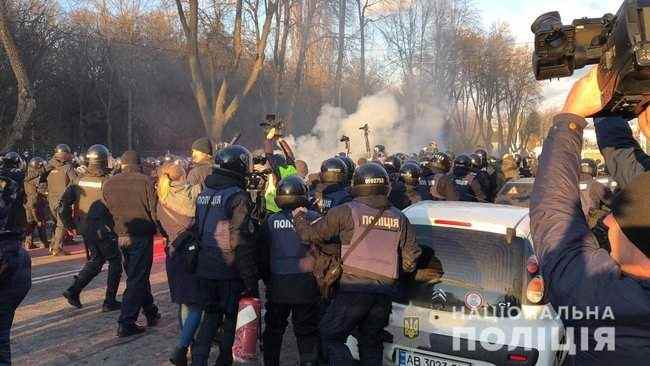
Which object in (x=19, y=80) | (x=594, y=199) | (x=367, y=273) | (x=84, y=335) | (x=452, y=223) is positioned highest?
(x=19, y=80)

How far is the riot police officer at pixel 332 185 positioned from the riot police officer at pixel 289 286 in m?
1.37

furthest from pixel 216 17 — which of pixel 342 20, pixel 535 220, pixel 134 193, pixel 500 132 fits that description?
pixel 500 132

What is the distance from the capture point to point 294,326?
4.71 meters

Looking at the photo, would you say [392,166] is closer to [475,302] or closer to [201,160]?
[201,160]

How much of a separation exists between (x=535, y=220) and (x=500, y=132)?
170 feet

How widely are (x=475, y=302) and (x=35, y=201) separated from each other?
1032 centimetres

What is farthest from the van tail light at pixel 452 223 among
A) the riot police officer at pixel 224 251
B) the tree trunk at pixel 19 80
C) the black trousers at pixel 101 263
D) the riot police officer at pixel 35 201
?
the tree trunk at pixel 19 80

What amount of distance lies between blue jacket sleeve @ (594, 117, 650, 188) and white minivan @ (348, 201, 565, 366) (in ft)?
4.87

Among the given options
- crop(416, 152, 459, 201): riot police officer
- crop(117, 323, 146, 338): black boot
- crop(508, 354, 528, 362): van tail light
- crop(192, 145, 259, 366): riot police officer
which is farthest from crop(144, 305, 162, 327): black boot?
crop(508, 354, 528, 362): van tail light

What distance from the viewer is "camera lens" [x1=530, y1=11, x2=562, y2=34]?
1.62m

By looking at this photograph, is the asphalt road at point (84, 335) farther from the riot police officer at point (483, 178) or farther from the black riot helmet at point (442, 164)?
the riot police officer at point (483, 178)

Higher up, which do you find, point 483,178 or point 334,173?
point 334,173

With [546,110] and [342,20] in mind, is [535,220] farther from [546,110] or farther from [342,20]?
[546,110]

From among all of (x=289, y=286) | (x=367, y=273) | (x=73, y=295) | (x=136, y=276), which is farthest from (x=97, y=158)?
(x=367, y=273)
